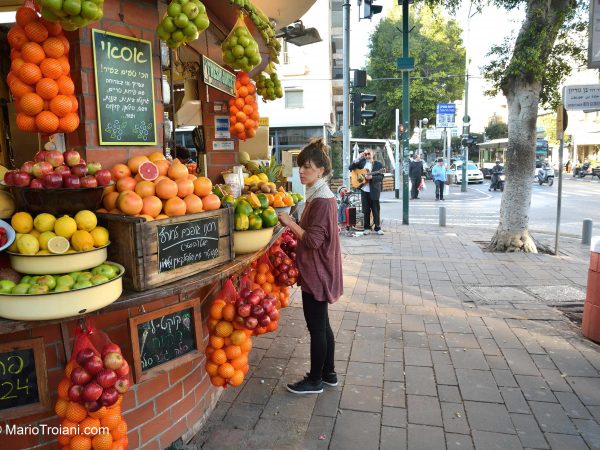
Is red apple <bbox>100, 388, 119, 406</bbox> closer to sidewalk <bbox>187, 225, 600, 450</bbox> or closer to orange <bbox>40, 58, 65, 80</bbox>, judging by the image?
sidewalk <bbox>187, 225, 600, 450</bbox>

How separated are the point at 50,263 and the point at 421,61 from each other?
115 ft

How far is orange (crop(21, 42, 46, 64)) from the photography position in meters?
2.03

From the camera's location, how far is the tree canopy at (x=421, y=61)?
106ft

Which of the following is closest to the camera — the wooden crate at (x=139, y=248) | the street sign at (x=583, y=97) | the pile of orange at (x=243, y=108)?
the wooden crate at (x=139, y=248)

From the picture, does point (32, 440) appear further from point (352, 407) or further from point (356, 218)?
point (356, 218)

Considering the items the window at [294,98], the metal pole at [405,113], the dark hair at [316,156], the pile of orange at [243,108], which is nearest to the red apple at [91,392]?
the dark hair at [316,156]

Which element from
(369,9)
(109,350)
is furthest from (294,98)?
(109,350)

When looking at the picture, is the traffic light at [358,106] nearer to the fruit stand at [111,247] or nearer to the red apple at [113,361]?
the fruit stand at [111,247]

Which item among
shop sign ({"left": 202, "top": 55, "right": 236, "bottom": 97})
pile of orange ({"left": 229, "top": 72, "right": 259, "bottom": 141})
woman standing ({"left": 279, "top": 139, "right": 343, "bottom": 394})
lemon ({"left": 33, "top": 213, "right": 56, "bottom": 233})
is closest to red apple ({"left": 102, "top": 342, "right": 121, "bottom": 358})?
lemon ({"left": 33, "top": 213, "right": 56, "bottom": 233})

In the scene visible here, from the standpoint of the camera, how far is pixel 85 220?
2.06 metres

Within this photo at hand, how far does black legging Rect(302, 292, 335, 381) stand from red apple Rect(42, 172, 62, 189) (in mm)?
1897

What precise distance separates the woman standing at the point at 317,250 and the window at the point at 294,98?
74.7 ft

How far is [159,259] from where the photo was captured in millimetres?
2217

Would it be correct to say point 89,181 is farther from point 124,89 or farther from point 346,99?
point 346,99
